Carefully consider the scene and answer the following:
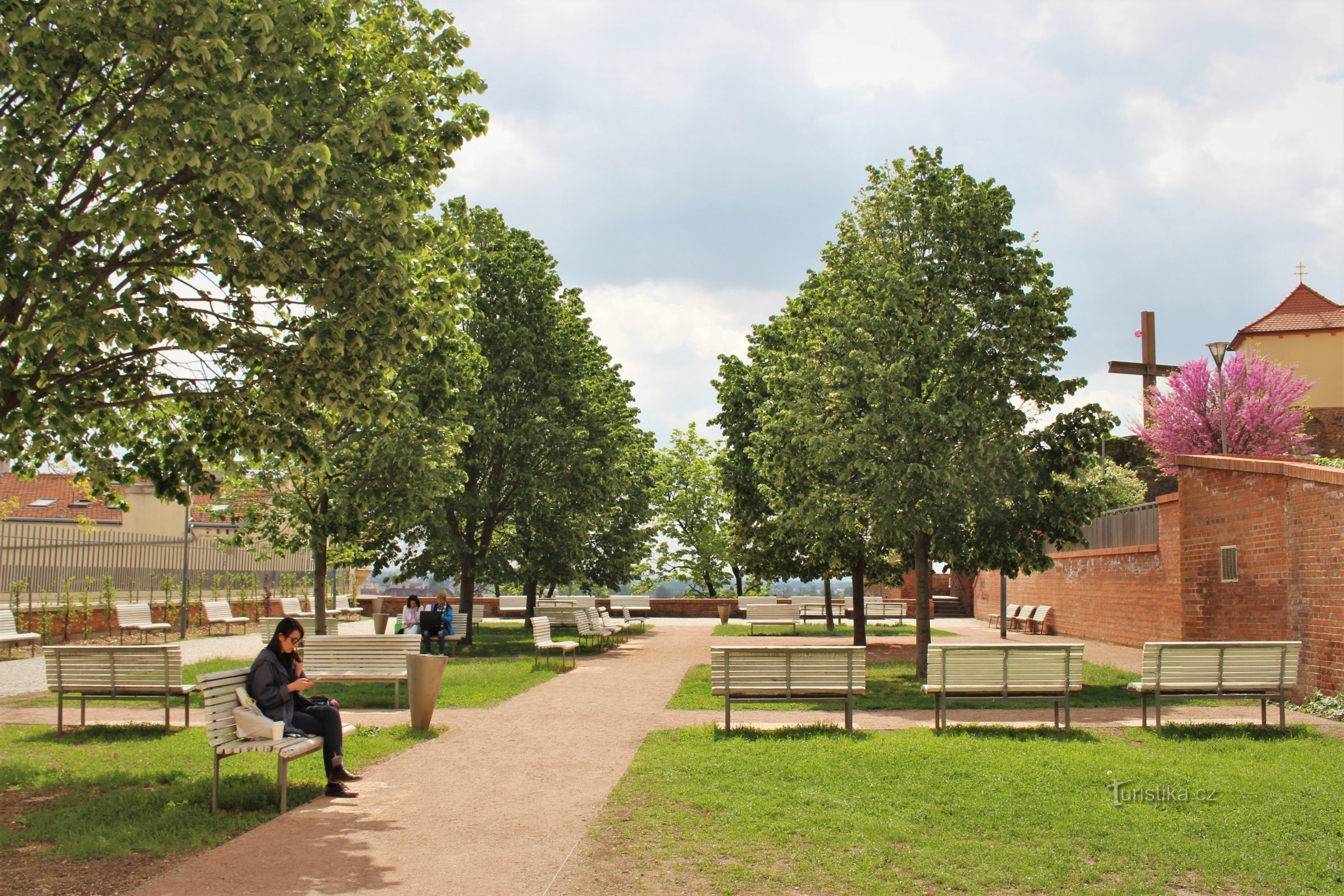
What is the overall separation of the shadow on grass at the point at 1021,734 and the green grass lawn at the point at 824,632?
697 inches

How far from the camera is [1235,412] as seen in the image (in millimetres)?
34938

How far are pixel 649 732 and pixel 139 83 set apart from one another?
766 centimetres

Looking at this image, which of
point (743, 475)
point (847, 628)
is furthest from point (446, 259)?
point (847, 628)

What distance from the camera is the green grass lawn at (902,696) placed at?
12922 millimetres

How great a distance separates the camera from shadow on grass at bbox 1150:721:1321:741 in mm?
10234

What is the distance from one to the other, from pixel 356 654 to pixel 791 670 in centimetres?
584

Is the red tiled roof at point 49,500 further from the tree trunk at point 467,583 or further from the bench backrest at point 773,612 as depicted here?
the bench backrest at point 773,612

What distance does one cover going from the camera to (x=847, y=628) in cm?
3353

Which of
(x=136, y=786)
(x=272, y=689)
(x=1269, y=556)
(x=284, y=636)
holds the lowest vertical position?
(x=136, y=786)

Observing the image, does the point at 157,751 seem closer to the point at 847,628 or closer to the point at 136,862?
the point at 136,862

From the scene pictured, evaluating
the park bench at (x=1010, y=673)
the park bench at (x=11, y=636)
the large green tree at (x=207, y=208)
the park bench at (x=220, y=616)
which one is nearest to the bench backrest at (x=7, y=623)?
the park bench at (x=11, y=636)

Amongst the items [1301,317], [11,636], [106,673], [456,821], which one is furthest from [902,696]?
[1301,317]

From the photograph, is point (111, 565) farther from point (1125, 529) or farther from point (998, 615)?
point (998, 615)

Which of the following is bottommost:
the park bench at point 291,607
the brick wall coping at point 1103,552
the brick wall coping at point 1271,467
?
the park bench at point 291,607
